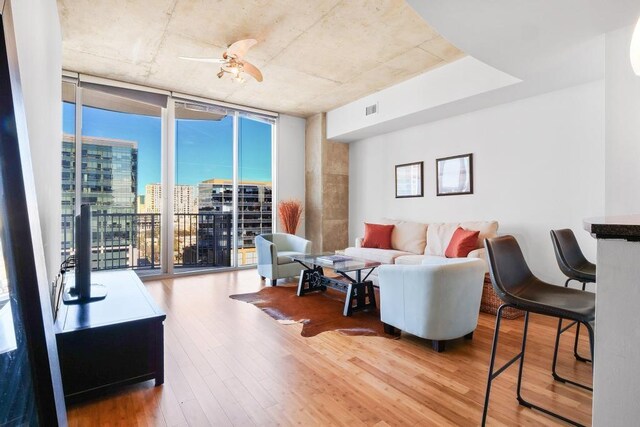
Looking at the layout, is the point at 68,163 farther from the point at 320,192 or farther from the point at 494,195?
the point at 494,195

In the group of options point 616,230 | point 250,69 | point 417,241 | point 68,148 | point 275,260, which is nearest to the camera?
point 616,230

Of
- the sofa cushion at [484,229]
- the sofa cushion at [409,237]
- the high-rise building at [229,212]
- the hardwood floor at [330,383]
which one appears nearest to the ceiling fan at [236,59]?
the high-rise building at [229,212]

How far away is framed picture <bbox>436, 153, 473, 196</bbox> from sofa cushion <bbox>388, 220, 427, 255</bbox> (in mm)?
637

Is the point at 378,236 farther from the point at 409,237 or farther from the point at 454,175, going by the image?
the point at 454,175

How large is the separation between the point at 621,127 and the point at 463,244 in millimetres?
1892

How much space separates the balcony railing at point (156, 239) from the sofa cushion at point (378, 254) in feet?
7.01

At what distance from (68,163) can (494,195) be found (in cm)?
585

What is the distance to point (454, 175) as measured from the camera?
16.1ft

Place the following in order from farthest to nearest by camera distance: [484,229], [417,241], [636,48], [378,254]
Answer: [417,241] < [378,254] < [484,229] < [636,48]

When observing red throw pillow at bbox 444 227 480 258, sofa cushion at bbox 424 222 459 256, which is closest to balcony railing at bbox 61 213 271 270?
sofa cushion at bbox 424 222 459 256

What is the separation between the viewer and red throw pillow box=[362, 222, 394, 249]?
5258 mm

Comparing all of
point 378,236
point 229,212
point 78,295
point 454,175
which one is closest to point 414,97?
point 454,175

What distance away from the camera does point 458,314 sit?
258 cm

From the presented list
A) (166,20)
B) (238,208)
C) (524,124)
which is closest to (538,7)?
(524,124)
